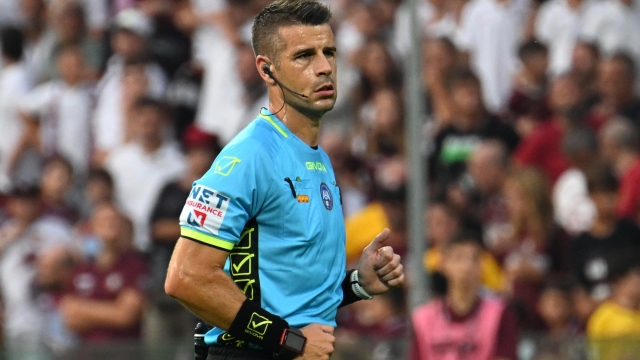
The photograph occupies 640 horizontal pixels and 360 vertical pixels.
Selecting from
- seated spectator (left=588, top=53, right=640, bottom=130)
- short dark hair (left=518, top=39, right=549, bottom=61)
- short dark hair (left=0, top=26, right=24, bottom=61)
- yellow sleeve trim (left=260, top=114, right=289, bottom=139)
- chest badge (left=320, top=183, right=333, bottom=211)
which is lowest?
chest badge (left=320, top=183, right=333, bottom=211)

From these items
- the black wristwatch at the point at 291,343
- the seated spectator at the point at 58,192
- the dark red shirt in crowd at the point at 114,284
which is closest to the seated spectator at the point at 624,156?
the dark red shirt in crowd at the point at 114,284

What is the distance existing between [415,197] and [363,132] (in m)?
2.40

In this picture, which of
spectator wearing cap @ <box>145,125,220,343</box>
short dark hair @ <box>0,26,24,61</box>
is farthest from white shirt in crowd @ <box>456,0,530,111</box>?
short dark hair @ <box>0,26,24,61</box>

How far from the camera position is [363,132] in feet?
34.6

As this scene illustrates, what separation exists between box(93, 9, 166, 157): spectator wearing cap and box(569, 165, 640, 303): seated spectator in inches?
197

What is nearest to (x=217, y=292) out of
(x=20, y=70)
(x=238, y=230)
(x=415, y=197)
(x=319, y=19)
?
(x=238, y=230)

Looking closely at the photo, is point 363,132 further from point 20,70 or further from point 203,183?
point 203,183

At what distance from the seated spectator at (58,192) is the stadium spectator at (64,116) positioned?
1.27 feet

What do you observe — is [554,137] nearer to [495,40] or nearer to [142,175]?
[495,40]

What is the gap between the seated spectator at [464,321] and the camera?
24.4 ft

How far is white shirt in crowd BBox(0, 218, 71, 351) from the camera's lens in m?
10.9

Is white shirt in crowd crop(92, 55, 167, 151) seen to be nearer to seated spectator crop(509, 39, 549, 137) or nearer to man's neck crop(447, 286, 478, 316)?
seated spectator crop(509, 39, 549, 137)

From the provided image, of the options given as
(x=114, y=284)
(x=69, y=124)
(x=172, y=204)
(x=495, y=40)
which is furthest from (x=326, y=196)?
(x=69, y=124)

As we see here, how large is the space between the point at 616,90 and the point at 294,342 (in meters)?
5.90
